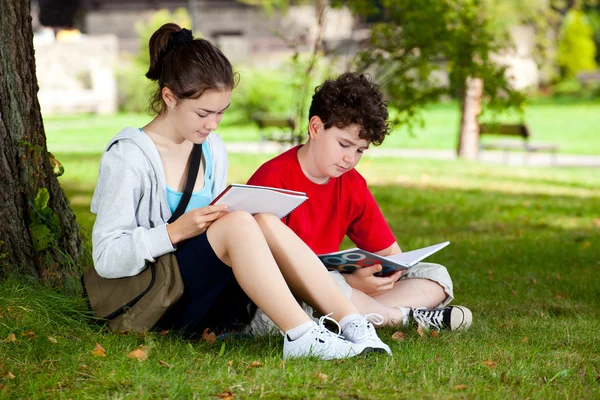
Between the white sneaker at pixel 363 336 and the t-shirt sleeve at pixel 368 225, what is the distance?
710mm

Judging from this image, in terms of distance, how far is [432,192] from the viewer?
9.10m

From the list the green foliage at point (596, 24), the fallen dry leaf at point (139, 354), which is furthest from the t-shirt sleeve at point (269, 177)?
the green foliage at point (596, 24)

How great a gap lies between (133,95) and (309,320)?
22144 mm

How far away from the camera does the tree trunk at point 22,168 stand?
152 inches

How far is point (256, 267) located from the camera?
3074mm

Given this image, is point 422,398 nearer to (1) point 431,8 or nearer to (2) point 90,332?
(2) point 90,332

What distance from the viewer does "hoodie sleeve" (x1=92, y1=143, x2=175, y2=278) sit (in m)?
3.16

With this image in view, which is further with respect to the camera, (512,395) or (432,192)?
(432,192)

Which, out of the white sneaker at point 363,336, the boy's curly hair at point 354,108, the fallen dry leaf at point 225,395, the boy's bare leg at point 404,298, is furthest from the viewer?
the boy's bare leg at point 404,298

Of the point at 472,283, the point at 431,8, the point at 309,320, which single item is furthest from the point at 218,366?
the point at 431,8

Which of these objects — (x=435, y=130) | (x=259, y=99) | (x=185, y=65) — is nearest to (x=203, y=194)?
(x=185, y=65)

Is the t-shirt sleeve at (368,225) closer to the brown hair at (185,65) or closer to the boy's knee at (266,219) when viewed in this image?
the boy's knee at (266,219)

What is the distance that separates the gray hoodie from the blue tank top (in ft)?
0.19

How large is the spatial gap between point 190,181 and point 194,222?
391 mm
